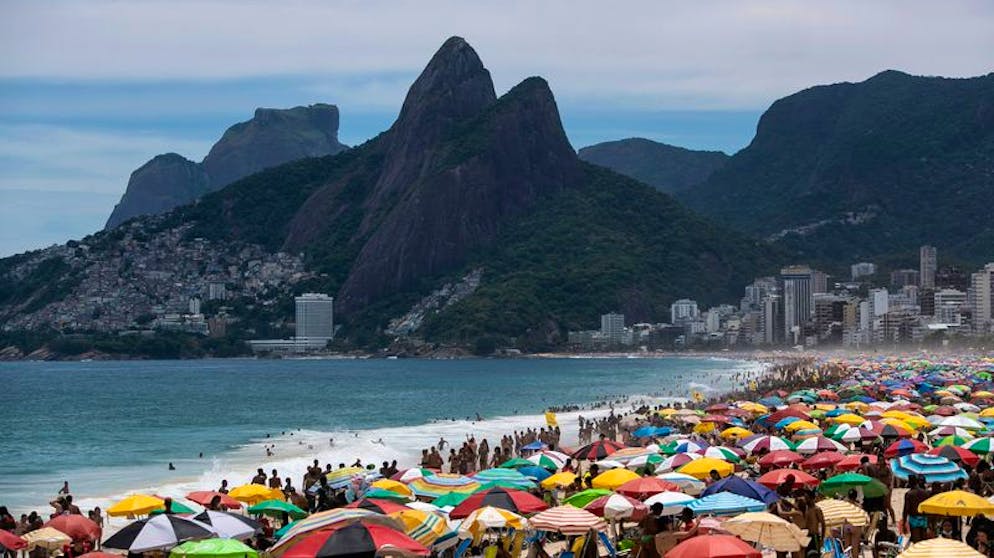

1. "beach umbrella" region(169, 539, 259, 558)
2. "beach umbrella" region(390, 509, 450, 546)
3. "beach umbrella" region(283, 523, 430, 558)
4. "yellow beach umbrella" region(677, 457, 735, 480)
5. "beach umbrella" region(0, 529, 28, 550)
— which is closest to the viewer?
"beach umbrella" region(283, 523, 430, 558)

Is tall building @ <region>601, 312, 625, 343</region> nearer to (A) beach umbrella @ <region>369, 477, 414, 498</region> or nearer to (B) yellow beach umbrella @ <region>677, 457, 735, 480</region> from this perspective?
(B) yellow beach umbrella @ <region>677, 457, 735, 480</region>

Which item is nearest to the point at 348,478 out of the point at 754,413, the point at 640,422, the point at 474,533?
the point at 474,533

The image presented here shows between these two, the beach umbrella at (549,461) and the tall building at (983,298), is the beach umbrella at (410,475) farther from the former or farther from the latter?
the tall building at (983,298)

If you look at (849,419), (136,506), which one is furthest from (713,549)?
(849,419)

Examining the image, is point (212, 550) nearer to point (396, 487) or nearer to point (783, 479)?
point (396, 487)

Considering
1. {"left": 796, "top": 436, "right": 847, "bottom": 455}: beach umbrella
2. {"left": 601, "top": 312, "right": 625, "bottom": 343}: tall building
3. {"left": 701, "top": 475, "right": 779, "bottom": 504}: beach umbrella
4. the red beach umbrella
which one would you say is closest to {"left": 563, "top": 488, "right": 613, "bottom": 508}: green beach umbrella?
the red beach umbrella
